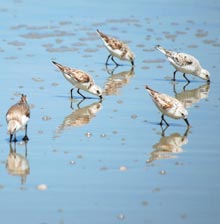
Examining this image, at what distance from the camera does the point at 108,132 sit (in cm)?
1556

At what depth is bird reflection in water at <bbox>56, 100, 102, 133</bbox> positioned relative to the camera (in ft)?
53.3

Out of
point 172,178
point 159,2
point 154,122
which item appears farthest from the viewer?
point 159,2

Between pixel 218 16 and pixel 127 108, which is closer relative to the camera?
pixel 127 108

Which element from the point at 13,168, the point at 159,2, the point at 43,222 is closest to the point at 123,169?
the point at 13,168

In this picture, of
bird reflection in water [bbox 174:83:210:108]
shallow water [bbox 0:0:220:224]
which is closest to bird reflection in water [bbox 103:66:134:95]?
shallow water [bbox 0:0:220:224]

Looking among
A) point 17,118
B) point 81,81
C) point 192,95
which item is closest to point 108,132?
point 17,118

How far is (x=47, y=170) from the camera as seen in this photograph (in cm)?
1316

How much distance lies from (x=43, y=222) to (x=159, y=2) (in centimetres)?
2327

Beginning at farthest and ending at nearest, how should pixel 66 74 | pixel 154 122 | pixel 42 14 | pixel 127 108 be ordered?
pixel 42 14 < pixel 66 74 < pixel 127 108 < pixel 154 122

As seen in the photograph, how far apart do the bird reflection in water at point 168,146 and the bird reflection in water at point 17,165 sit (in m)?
2.08

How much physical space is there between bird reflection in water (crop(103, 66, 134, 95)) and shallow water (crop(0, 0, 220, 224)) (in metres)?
0.04

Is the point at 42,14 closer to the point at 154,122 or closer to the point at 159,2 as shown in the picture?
the point at 159,2

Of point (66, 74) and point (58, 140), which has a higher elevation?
point (66, 74)

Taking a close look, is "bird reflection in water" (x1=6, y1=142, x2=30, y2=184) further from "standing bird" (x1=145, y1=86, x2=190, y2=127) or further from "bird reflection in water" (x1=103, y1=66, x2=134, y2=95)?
"bird reflection in water" (x1=103, y1=66, x2=134, y2=95)
